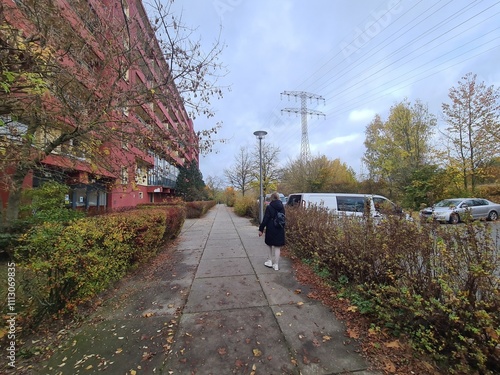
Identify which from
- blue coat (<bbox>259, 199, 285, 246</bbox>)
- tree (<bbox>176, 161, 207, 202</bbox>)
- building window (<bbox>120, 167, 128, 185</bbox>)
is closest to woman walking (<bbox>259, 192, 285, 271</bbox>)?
blue coat (<bbox>259, 199, 285, 246</bbox>)

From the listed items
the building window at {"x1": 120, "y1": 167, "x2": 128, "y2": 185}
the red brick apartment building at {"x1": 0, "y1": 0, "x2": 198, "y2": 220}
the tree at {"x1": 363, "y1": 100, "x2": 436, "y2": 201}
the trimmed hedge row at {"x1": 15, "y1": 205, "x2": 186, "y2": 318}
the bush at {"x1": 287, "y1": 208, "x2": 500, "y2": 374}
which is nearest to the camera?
the bush at {"x1": 287, "y1": 208, "x2": 500, "y2": 374}

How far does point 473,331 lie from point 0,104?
249 inches

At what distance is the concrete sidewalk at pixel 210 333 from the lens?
2279mm

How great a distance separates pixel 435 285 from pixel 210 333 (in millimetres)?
2539

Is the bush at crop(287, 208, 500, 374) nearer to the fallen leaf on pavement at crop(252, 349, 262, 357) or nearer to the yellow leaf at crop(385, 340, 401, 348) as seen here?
the yellow leaf at crop(385, 340, 401, 348)

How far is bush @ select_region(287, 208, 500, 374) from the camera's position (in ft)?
6.43

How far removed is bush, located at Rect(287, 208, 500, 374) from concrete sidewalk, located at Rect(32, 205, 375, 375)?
64cm

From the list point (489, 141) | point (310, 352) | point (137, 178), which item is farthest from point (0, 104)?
point (489, 141)

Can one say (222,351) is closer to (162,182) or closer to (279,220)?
(279,220)

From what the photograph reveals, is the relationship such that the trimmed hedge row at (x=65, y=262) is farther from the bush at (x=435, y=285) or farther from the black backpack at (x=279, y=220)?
the bush at (x=435, y=285)

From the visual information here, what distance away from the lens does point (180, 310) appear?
3.40 m

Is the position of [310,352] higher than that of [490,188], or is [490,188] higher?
[490,188]

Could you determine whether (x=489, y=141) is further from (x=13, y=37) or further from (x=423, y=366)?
(x=13, y=37)

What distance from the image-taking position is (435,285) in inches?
95.3
